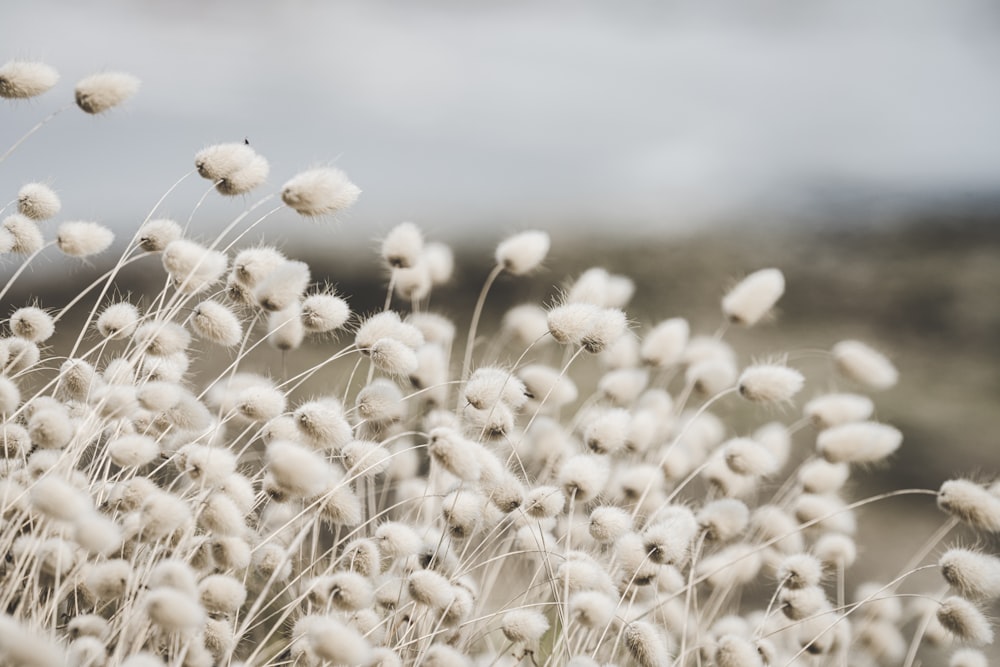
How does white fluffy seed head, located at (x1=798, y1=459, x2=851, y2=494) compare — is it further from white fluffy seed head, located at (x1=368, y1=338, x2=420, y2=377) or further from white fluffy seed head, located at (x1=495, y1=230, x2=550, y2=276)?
white fluffy seed head, located at (x1=368, y1=338, x2=420, y2=377)

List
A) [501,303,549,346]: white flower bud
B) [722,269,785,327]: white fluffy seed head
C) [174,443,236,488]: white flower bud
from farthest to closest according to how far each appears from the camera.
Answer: [501,303,549,346]: white flower bud < [722,269,785,327]: white fluffy seed head < [174,443,236,488]: white flower bud

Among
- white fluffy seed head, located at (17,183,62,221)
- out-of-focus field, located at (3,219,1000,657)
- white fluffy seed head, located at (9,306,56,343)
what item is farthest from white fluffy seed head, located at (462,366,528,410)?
out-of-focus field, located at (3,219,1000,657)

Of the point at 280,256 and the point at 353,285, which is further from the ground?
the point at 280,256

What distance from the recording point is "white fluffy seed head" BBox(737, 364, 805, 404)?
1570mm

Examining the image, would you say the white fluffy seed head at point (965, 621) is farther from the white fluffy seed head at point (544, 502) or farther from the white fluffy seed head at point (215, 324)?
the white fluffy seed head at point (215, 324)

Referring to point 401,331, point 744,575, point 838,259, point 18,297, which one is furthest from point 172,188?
point 838,259

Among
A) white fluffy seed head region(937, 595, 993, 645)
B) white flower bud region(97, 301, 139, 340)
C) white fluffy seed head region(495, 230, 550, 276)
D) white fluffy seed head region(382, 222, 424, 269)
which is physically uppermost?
white fluffy seed head region(495, 230, 550, 276)

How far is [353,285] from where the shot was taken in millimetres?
4777

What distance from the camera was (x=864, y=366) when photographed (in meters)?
1.89

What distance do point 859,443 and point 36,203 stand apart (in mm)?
1769

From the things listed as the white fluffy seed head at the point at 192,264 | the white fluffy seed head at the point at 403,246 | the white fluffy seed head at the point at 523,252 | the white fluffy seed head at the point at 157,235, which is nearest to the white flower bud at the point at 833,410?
the white fluffy seed head at the point at 523,252

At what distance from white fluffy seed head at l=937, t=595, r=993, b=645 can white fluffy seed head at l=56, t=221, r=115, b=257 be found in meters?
1.81

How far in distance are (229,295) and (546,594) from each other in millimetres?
1088

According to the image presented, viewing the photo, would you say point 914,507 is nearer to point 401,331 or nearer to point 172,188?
point 401,331
